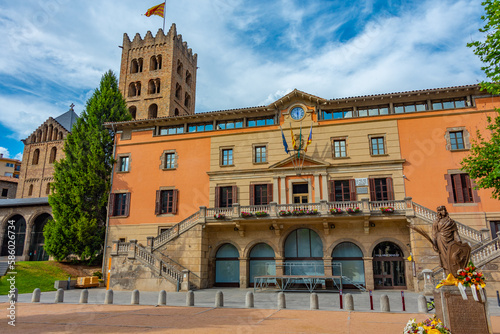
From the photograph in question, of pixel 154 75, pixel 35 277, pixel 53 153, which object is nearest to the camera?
pixel 35 277

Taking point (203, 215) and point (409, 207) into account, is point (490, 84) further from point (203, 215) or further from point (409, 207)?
point (203, 215)

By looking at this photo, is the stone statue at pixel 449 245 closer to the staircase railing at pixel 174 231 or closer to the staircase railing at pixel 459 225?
the staircase railing at pixel 459 225

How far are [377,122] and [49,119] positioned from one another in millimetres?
50469

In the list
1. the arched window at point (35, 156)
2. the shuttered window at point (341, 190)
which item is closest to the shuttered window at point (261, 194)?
the shuttered window at point (341, 190)

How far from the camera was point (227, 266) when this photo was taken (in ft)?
88.7

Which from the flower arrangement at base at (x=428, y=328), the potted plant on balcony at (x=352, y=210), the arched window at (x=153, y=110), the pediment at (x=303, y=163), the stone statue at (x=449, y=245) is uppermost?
the arched window at (x=153, y=110)

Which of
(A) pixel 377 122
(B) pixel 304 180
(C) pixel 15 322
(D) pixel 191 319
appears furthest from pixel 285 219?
(C) pixel 15 322

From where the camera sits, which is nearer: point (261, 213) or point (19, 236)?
point (261, 213)

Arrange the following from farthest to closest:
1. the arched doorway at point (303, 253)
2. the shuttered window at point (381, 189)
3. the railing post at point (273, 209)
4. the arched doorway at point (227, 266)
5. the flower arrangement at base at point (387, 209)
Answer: the arched doorway at point (227, 266)
the arched doorway at point (303, 253)
the shuttered window at point (381, 189)
the railing post at point (273, 209)
the flower arrangement at base at point (387, 209)

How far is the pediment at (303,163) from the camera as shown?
26.5 meters

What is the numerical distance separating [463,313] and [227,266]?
65.8ft

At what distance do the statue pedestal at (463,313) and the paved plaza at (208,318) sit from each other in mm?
1910

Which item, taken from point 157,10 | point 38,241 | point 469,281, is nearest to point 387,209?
point 469,281

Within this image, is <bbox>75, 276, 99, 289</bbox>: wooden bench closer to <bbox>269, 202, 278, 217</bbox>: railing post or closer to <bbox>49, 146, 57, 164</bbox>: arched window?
<bbox>269, 202, 278, 217</bbox>: railing post
